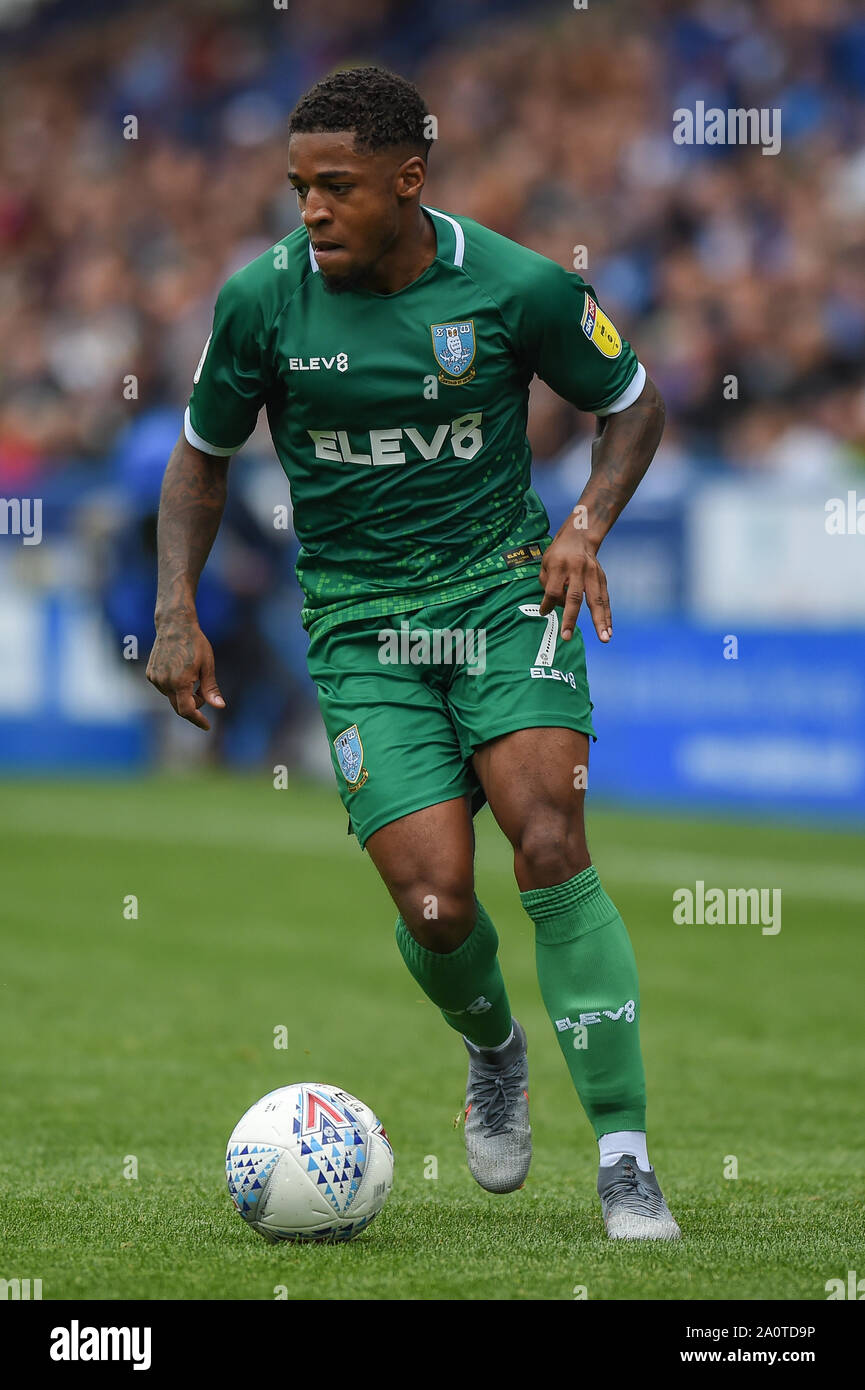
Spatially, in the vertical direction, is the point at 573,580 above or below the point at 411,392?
below

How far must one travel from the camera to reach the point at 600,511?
4.48 meters

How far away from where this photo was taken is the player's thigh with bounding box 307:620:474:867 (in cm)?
450

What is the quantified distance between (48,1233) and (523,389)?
216 cm

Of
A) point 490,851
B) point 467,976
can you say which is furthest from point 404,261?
point 490,851

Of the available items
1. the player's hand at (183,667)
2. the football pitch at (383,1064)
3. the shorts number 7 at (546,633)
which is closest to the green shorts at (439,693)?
the shorts number 7 at (546,633)

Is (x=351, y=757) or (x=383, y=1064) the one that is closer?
(x=351, y=757)

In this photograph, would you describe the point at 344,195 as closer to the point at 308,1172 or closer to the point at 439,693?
the point at 439,693

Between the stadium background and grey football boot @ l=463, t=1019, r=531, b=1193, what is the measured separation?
0.20 meters

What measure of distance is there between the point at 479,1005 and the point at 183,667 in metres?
1.09

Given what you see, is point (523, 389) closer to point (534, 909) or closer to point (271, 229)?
point (534, 909)

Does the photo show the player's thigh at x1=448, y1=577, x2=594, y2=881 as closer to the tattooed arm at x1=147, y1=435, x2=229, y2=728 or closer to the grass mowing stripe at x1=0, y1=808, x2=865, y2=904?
the tattooed arm at x1=147, y1=435, x2=229, y2=728

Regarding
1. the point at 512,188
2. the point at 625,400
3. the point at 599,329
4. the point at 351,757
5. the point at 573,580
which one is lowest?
the point at 351,757

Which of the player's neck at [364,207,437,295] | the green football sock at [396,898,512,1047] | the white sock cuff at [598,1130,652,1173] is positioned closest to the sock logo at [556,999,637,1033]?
the white sock cuff at [598,1130,652,1173]

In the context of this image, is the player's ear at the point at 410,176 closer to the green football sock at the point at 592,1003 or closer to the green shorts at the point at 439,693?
the green shorts at the point at 439,693
